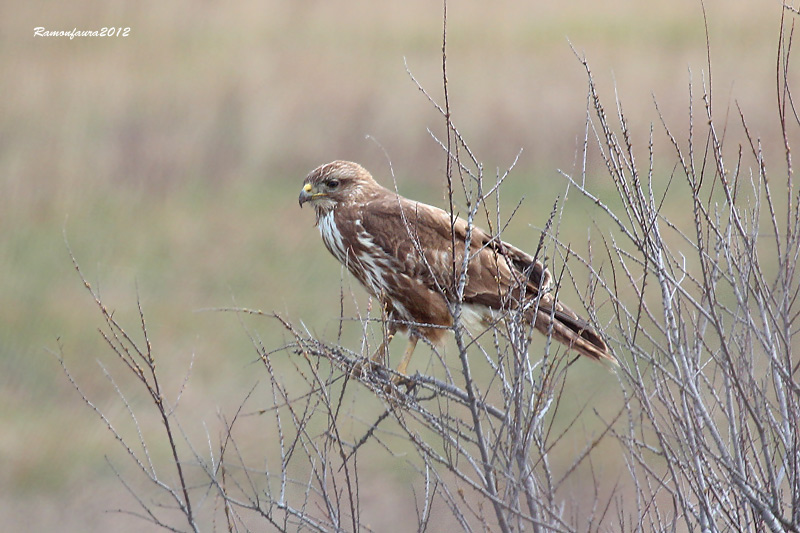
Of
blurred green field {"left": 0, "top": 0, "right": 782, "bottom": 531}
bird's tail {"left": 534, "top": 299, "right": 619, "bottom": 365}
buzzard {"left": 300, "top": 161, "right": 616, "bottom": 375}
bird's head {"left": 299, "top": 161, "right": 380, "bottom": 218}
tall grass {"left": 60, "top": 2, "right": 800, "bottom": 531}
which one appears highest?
blurred green field {"left": 0, "top": 0, "right": 782, "bottom": 531}

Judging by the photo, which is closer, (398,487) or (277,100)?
(398,487)

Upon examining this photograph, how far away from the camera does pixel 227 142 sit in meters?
13.0

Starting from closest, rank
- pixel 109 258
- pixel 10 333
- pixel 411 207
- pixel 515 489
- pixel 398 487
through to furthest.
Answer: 1. pixel 515 489
2. pixel 411 207
3. pixel 398 487
4. pixel 10 333
5. pixel 109 258

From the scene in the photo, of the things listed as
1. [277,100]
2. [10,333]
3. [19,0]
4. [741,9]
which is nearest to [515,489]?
[10,333]

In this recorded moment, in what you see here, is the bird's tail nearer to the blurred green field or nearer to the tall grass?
the tall grass

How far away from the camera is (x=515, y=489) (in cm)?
309

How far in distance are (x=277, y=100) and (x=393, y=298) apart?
8.61 m

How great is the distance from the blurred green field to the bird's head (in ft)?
15.4

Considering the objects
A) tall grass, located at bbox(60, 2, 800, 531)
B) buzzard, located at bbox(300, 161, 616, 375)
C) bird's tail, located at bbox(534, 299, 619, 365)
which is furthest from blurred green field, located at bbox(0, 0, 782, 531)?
tall grass, located at bbox(60, 2, 800, 531)

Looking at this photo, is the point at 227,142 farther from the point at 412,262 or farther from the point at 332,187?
the point at 412,262

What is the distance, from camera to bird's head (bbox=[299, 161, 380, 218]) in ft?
17.7

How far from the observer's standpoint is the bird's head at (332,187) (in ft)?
17.7

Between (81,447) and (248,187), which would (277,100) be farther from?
(81,447)

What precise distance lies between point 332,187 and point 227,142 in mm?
7879
